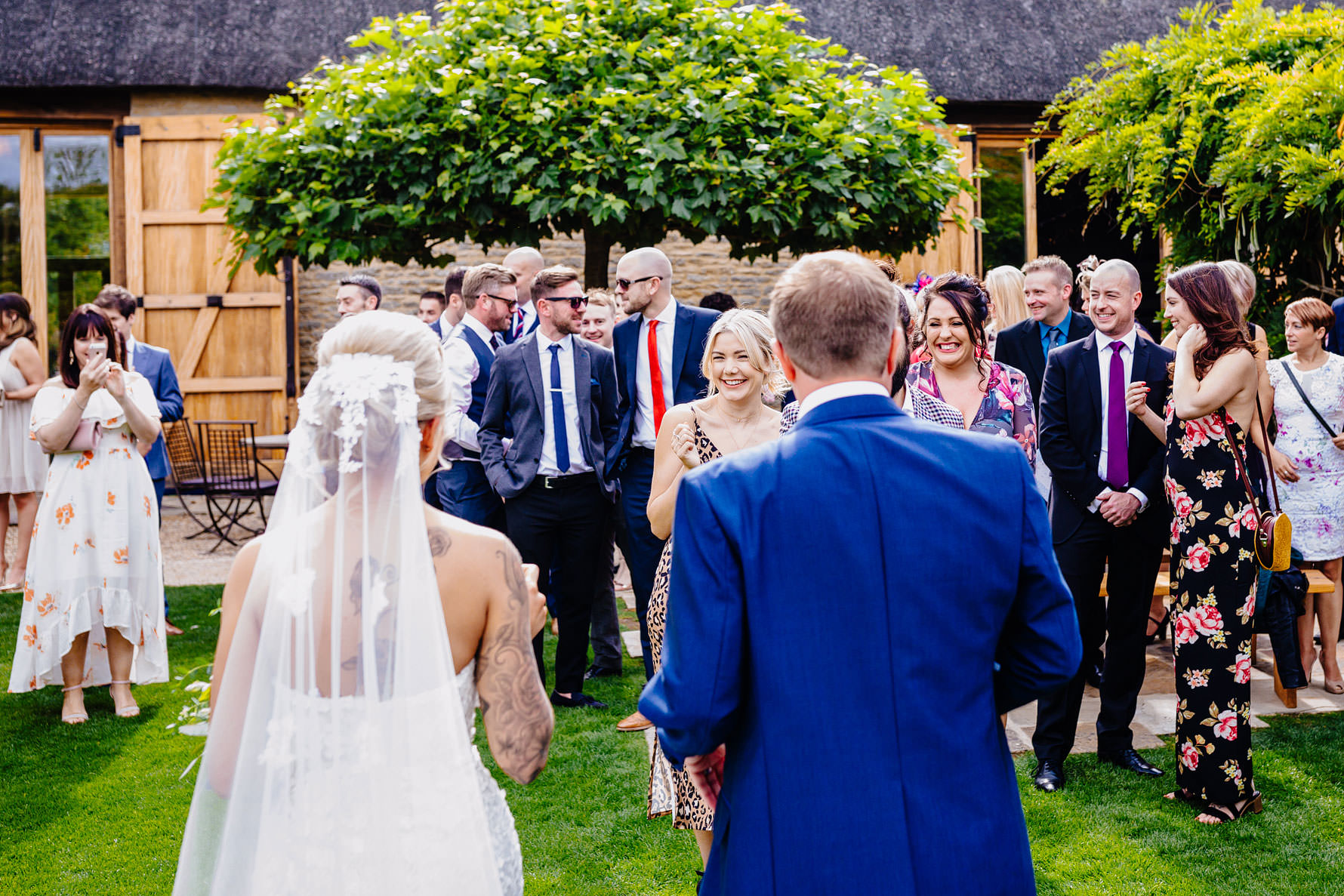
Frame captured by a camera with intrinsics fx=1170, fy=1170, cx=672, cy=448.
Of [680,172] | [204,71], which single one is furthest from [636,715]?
[204,71]

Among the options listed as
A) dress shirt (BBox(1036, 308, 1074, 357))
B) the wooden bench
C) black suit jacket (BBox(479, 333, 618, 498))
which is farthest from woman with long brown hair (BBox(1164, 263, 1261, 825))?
black suit jacket (BBox(479, 333, 618, 498))

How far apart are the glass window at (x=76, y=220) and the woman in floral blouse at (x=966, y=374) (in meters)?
10.7

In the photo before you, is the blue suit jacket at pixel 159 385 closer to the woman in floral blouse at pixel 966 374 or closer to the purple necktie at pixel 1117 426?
the woman in floral blouse at pixel 966 374

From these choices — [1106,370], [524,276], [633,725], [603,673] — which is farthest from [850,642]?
[524,276]

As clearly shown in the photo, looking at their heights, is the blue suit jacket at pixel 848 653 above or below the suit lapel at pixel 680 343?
below

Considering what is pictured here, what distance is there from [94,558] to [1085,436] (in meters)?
4.71

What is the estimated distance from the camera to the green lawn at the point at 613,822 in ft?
13.3

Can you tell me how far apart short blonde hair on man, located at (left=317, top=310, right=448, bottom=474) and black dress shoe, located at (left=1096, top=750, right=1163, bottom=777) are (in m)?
3.92

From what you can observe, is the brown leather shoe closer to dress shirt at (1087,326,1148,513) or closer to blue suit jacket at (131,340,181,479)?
dress shirt at (1087,326,1148,513)

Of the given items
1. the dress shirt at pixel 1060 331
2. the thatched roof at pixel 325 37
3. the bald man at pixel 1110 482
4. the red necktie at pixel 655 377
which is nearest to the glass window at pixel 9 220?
the thatched roof at pixel 325 37

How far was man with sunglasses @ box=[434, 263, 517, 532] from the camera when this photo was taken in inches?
251

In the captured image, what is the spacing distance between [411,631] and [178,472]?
32.6 feet

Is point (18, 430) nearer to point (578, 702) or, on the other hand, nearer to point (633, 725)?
point (578, 702)

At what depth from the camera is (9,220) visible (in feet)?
40.7
